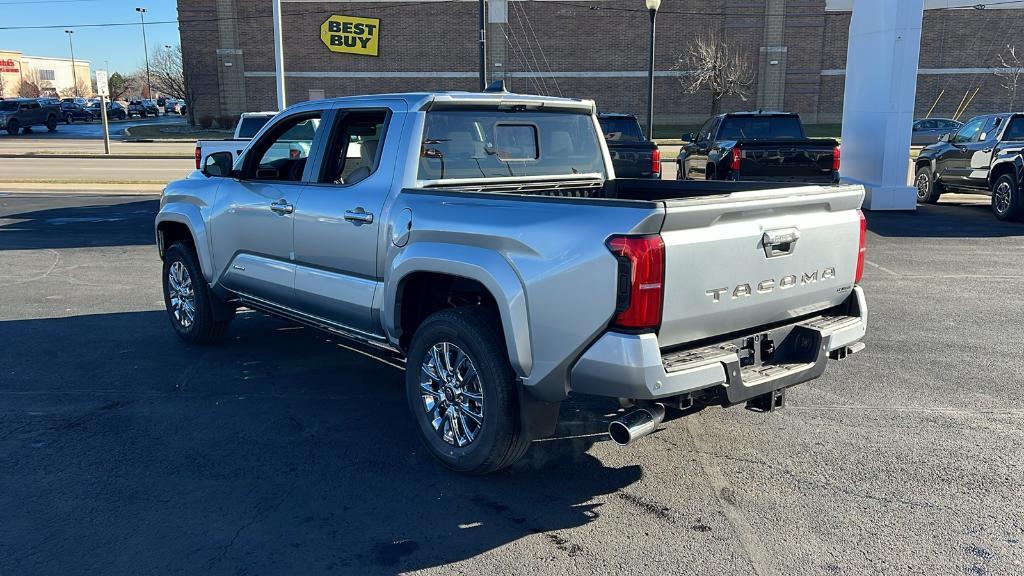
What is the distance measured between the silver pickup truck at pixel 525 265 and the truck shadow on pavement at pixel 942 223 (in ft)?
29.9

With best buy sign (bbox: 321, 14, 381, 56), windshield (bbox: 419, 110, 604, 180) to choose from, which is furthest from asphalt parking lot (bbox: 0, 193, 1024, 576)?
best buy sign (bbox: 321, 14, 381, 56)

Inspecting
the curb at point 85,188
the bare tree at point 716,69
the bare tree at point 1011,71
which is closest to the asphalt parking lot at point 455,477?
the curb at point 85,188

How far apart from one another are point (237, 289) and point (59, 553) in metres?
2.88

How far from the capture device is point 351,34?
45.4 metres

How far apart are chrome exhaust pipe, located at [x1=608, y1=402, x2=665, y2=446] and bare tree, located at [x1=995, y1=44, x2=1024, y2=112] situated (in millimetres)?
50584

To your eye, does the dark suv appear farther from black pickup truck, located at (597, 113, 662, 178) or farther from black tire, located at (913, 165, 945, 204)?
black tire, located at (913, 165, 945, 204)

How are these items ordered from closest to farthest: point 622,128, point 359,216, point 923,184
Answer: point 359,216 < point 622,128 < point 923,184

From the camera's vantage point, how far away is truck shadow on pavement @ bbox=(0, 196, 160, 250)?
12.1 metres

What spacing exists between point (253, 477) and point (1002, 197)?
46.0 feet

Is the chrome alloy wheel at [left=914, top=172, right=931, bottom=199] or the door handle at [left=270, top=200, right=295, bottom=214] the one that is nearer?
the door handle at [left=270, top=200, right=295, bottom=214]

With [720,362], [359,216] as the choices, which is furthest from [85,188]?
[720,362]

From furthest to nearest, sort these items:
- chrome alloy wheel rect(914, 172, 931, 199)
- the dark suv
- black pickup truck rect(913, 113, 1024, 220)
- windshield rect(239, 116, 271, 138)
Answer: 1. the dark suv
2. chrome alloy wheel rect(914, 172, 931, 199)
3. windshield rect(239, 116, 271, 138)
4. black pickup truck rect(913, 113, 1024, 220)

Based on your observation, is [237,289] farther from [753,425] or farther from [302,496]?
[753,425]

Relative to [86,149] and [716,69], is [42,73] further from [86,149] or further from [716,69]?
[716,69]
